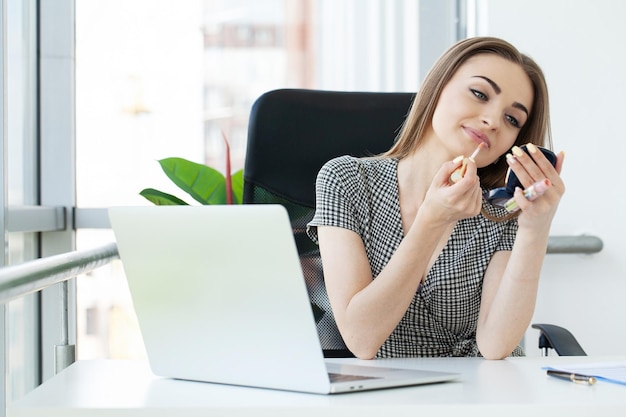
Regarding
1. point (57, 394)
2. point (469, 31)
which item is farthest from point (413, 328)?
point (469, 31)

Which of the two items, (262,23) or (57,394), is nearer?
(57,394)

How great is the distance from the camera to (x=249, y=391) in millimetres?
888

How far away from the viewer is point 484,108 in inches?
55.5

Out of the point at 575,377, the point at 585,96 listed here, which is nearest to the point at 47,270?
the point at 575,377

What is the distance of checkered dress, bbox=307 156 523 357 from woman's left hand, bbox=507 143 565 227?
297 millimetres

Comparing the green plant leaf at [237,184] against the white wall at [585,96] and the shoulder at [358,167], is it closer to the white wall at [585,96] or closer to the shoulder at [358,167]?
the shoulder at [358,167]

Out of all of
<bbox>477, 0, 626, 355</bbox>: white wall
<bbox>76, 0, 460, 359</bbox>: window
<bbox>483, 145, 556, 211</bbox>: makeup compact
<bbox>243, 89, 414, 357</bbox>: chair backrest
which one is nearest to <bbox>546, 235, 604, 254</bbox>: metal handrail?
<bbox>477, 0, 626, 355</bbox>: white wall

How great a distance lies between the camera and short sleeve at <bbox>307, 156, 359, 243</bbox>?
1.37 metres

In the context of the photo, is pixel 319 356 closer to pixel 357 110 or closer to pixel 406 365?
pixel 406 365

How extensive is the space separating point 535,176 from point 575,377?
301mm

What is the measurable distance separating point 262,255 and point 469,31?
2.05 metres

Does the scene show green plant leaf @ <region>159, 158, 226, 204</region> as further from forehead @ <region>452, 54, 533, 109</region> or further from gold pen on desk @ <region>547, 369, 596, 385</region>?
gold pen on desk @ <region>547, 369, 596, 385</region>

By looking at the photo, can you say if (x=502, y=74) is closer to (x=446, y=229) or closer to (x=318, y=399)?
(x=446, y=229)

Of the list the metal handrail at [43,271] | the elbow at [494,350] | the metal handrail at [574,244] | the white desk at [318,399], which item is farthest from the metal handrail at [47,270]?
the metal handrail at [574,244]
